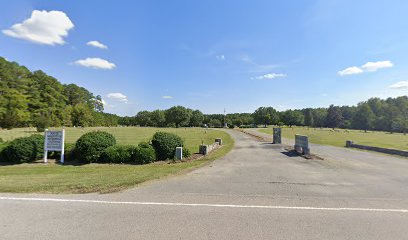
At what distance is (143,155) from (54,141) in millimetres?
5524

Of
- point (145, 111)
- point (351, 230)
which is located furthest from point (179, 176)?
point (145, 111)

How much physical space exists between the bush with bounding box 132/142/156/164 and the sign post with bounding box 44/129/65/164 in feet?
14.2

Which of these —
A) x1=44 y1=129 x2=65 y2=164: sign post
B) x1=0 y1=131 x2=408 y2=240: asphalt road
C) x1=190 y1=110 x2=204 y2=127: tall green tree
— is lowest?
x1=0 y1=131 x2=408 y2=240: asphalt road

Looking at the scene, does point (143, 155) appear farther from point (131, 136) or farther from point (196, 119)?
point (196, 119)

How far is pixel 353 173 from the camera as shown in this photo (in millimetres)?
10336

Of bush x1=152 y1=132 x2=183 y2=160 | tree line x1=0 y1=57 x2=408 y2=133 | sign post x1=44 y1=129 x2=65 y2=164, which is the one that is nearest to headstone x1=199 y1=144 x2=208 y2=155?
bush x1=152 y1=132 x2=183 y2=160

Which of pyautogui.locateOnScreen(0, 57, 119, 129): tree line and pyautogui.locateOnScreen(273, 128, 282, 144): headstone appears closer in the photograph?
pyautogui.locateOnScreen(273, 128, 282, 144): headstone

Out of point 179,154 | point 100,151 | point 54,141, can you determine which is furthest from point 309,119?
point 54,141

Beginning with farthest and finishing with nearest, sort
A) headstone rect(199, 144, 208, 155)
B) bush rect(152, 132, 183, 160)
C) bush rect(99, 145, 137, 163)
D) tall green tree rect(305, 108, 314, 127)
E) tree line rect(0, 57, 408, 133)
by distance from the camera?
tall green tree rect(305, 108, 314, 127), tree line rect(0, 57, 408, 133), headstone rect(199, 144, 208, 155), bush rect(152, 132, 183, 160), bush rect(99, 145, 137, 163)

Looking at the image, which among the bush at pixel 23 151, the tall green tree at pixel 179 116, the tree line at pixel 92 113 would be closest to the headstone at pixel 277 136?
the bush at pixel 23 151

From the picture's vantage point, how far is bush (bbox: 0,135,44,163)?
13.3 metres

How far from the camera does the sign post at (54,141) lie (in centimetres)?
1383

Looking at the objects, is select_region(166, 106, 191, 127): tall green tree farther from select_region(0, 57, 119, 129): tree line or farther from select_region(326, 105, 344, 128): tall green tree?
select_region(326, 105, 344, 128): tall green tree

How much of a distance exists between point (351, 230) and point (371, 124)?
108531 mm
